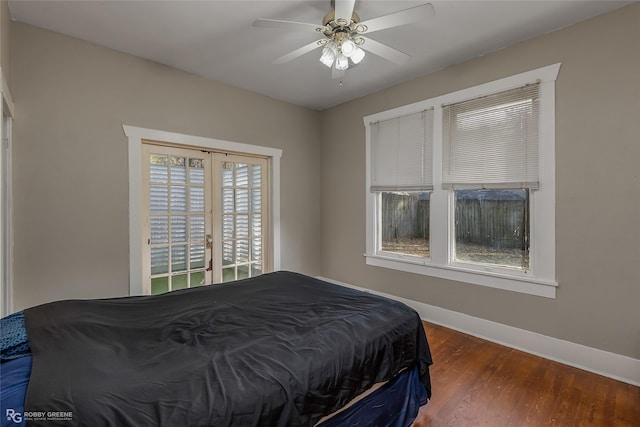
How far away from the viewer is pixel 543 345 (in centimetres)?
262

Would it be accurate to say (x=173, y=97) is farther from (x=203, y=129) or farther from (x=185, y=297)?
(x=185, y=297)

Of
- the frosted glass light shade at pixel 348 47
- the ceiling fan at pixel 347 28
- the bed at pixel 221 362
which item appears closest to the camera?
the bed at pixel 221 362

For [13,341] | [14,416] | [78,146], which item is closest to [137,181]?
[78,146]

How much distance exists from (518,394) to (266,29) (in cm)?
332

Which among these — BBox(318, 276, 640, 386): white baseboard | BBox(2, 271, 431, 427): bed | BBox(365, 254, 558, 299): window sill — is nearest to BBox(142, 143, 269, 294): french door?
BBox(2, 271, 431, 427): bed

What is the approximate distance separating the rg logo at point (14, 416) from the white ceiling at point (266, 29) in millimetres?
2374

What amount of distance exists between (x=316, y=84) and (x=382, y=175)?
1.35m


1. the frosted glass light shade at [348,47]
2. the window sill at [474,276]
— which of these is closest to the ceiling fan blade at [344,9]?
the frosted glass light shade at [348,47]

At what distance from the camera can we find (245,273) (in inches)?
155

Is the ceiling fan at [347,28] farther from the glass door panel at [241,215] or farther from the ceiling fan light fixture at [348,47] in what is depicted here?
the glass door panel at [241,215]

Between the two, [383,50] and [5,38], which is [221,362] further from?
[5,38]

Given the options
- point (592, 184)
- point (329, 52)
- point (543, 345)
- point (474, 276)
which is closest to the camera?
point (329, 52)

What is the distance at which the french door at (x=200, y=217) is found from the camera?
317cm

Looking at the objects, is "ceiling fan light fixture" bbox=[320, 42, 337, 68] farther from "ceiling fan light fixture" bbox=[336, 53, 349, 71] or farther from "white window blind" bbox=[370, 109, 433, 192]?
"white window blind" bbox=[370, 109, 433, 192]
